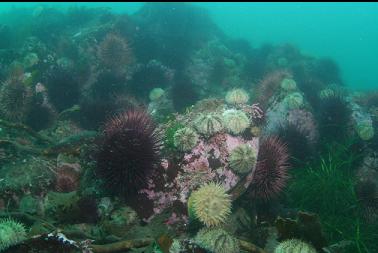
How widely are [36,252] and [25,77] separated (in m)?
8.82

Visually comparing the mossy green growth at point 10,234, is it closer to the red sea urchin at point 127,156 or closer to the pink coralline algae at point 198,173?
the red sea urchin at point 127,156

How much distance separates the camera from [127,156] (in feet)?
15.4

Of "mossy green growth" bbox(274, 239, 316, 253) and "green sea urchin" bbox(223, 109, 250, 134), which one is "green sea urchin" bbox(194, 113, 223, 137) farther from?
"mossy green growth" bbox(274, 239, 316, 253)

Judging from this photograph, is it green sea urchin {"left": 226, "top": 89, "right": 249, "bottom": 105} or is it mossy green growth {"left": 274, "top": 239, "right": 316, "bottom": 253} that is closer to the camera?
mossy green growth {"left": 274, "top": 239, "right": 316, "bottom": 253}

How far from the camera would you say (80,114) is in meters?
8.70

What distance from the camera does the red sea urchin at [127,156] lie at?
185 inches

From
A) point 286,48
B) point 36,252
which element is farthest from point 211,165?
point 286,48

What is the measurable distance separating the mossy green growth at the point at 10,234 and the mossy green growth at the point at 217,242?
6.66ft

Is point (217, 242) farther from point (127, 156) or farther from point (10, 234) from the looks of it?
point (10, 234)

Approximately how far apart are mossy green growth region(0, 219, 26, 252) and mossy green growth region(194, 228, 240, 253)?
6.66 feet

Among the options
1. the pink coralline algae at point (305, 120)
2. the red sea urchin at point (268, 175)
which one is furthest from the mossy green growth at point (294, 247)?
the pink coralline algae at point (305, 120)

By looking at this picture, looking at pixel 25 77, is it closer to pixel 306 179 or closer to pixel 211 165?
pixel 211 165

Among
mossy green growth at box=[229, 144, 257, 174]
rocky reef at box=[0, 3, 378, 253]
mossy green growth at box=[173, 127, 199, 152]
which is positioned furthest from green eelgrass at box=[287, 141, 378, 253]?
mossy green growth at box=[173, 127, 199, 152]

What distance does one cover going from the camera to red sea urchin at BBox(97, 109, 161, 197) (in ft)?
15.4
